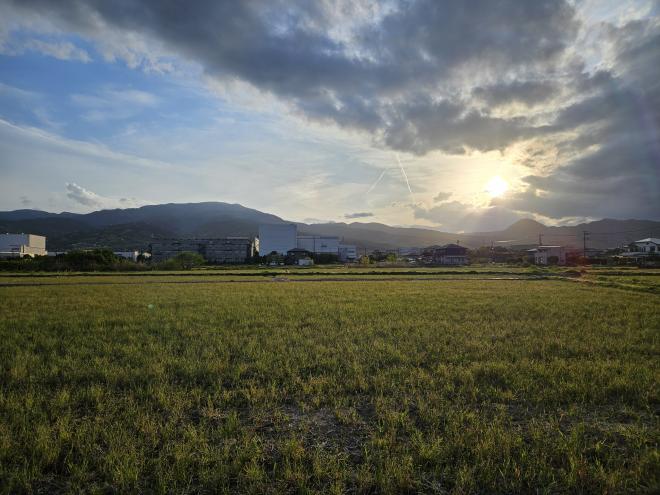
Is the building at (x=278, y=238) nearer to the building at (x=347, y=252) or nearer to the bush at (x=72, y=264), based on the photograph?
the building at (x=347, y=252)

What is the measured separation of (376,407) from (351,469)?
1694 mm

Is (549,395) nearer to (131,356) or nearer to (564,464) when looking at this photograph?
(564,464)

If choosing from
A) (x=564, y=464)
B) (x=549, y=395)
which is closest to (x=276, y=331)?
(x=549, y=395)

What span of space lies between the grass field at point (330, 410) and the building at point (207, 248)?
109 metres

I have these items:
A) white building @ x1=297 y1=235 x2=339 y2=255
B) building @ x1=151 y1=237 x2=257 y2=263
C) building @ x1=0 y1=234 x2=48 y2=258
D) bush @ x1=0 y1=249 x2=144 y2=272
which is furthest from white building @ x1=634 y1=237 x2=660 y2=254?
building @ x1=0 y1=234 x2=48 y2=258

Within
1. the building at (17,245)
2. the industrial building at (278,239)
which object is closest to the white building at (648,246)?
the industrial building at (278,239)

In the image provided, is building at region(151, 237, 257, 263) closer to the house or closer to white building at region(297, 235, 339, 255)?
the house

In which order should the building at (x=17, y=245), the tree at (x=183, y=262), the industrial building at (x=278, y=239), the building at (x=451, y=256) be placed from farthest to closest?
the industrial building at (x=278, y=239) → the building at (x=17, y=245) → the building at (x=451, y=256) → the tree at (x=183, y=262)

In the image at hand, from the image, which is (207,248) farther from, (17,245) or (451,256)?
(451,256)

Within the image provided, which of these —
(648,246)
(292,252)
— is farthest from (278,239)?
(648,246)

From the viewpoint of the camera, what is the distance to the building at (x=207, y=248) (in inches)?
4656

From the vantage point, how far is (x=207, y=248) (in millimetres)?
119188

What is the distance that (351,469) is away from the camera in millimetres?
4355

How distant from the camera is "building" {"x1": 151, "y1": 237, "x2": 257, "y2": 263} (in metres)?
118
